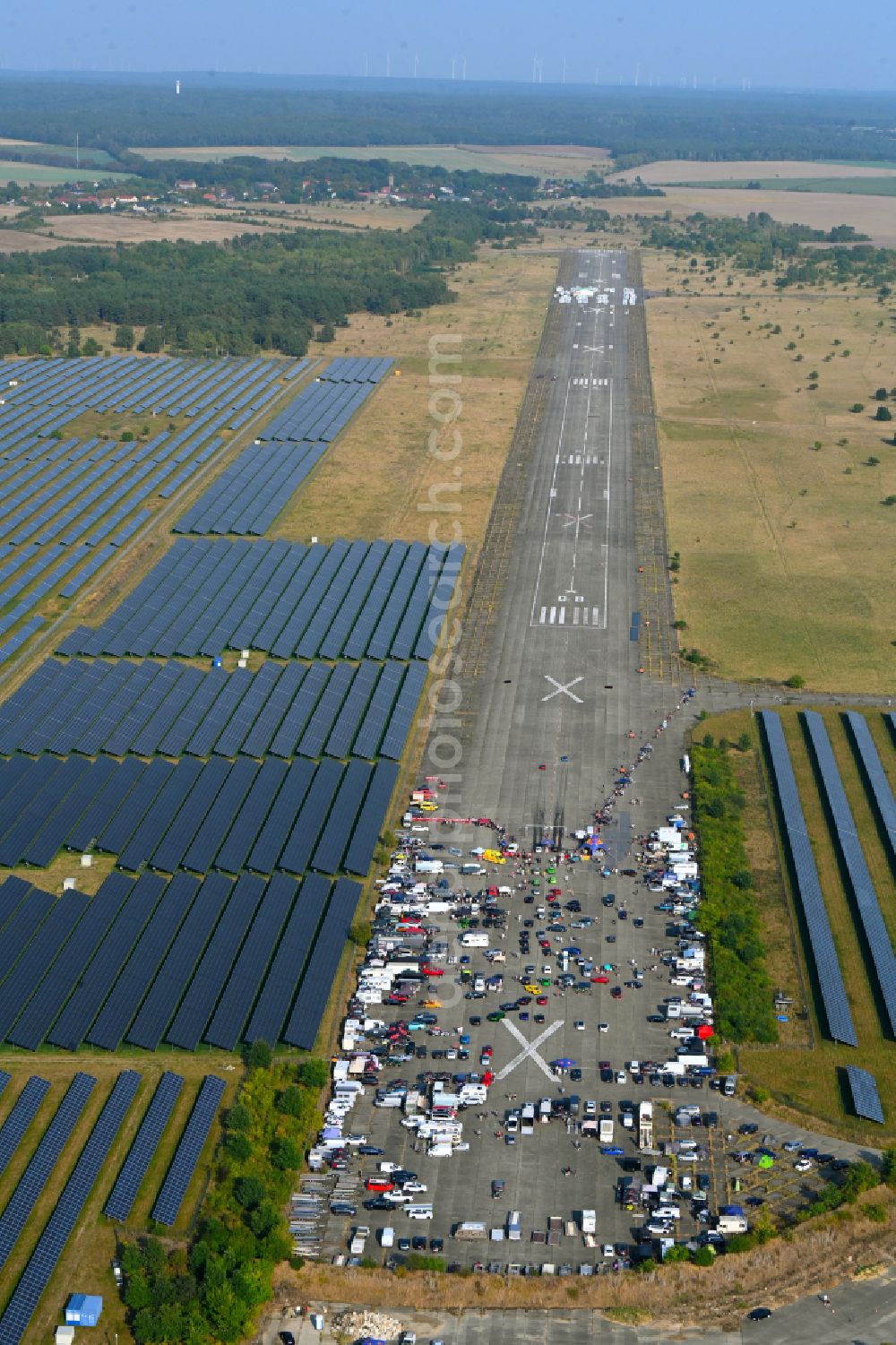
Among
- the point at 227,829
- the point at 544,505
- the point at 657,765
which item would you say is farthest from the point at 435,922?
the point at 544,505

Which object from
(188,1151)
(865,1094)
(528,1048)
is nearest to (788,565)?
(865,1094)

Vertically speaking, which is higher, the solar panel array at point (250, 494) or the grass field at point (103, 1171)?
the solar panel array at point (250, 494)

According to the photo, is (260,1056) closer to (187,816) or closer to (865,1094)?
(187,816)

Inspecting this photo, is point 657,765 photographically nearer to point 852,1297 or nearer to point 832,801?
point 832,801

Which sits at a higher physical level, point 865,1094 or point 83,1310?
point 865,1094

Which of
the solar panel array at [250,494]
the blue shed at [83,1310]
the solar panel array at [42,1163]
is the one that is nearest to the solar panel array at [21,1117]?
the solar panel array at [42,1163]

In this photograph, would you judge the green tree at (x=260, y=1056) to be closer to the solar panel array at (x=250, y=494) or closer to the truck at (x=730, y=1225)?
the truck at (x=730, y=1225)

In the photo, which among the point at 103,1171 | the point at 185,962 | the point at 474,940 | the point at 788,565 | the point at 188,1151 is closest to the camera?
the point at 103,1171
